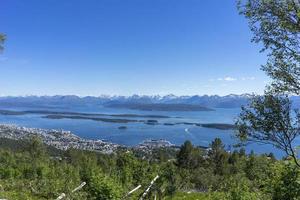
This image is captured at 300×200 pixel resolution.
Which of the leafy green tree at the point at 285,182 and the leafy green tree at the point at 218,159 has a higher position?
the leafy green tree at the point at 285,182

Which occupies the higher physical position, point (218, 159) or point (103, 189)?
point (103, 189)

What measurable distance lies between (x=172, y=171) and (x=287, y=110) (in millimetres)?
22691

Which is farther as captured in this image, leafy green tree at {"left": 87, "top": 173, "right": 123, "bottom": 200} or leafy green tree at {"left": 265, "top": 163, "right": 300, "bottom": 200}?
leafy green tree at {"left": 87, "top": 173, "right": 123, "bottom": 200}

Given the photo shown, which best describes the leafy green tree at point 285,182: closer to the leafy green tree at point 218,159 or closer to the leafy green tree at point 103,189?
the leafy green tree at point 103,189

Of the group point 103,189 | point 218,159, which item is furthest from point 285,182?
point 218,159

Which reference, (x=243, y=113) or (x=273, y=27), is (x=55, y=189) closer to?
(x=243, y=113)

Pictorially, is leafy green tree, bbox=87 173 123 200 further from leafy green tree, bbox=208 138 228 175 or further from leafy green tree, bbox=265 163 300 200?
leafy green tree, bbox=208 138 228 175

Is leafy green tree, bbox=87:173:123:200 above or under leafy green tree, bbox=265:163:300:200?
under

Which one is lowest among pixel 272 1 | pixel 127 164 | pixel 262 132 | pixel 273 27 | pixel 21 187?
pixel 21 187

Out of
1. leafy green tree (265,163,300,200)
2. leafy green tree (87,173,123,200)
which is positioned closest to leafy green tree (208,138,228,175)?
leafy green tree (87,173,123,200)

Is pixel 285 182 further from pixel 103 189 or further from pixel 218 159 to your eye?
pixel 218 159

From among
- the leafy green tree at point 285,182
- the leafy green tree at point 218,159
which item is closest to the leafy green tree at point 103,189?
the leafy green tree at point 285,182

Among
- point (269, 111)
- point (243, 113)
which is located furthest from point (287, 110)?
point (243, 113)

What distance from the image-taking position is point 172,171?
3328cm
